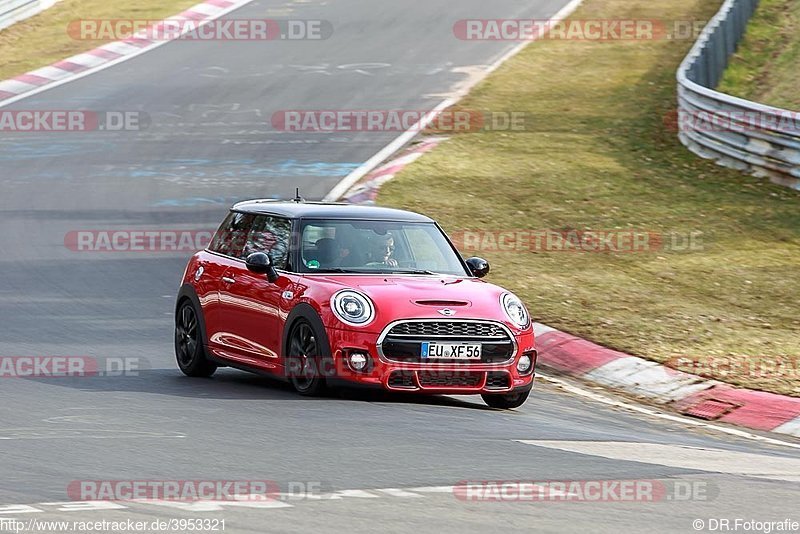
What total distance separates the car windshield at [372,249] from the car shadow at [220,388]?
0.93m

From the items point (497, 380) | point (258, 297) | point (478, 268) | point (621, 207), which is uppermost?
point (478, 268)

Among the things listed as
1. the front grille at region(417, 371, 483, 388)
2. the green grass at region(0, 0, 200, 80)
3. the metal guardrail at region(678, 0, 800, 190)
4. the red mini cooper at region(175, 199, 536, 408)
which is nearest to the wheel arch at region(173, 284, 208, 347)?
the red mini cooper at region(175, 199, 536, 408)

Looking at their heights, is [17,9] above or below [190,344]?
above

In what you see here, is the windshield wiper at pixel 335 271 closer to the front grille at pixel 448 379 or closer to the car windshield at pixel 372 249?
the car windshield at pixel 372 249

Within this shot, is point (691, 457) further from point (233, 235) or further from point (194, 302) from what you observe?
point (194, 302)

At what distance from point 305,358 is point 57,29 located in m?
25.2

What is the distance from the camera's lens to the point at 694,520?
6977 millimetres

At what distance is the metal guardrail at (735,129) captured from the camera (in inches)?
795

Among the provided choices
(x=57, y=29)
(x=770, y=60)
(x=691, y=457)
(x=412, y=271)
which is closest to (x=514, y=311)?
(x=412, y=271)

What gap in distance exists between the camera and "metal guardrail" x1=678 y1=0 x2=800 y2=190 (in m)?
20.2

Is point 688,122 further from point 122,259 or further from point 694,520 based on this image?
point 694,520

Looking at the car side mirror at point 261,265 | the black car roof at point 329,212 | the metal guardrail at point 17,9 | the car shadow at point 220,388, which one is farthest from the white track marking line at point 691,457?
the metal guardrail at point 17,9

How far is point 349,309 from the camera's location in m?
10.5

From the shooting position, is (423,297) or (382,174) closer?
(423,297)
